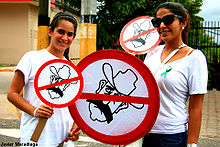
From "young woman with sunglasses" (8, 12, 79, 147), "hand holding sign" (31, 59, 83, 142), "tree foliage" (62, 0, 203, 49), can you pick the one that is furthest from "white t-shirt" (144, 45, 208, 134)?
"tree foliage" (62, 0, 203, 49)

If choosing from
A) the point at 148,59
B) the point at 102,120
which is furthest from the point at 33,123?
the point at 148,59

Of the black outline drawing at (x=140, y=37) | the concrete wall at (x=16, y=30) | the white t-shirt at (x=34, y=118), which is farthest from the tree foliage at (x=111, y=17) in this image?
the white t-shirt at (x=34, y=118)

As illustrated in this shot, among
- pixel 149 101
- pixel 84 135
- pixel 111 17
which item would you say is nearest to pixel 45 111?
pixel 149 101

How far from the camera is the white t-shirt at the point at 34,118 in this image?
1.86 meters

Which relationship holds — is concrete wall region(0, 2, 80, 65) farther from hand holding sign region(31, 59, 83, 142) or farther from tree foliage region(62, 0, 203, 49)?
hand holding sign region(31, 59, 83, 142)

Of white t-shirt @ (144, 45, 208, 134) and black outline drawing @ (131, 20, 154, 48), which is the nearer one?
white t-shirt @ (144, 45, 208, 134)

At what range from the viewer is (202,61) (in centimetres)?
175

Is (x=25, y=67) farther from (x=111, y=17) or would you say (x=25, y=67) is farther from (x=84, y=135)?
(x=111, y=17)

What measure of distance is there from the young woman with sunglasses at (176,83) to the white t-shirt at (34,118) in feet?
2.15

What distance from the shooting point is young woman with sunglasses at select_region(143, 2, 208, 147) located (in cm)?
175

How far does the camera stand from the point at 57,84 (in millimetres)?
1692

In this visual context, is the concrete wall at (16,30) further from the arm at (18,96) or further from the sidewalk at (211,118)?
the arm at (18,96)

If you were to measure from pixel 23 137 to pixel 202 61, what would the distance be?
4.58 ft

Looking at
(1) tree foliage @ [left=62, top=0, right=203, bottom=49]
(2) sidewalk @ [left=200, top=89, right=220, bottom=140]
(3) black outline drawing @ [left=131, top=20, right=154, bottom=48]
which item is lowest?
(2) sidewalk @ [left=200, top=89, right=220, bottom=140]
